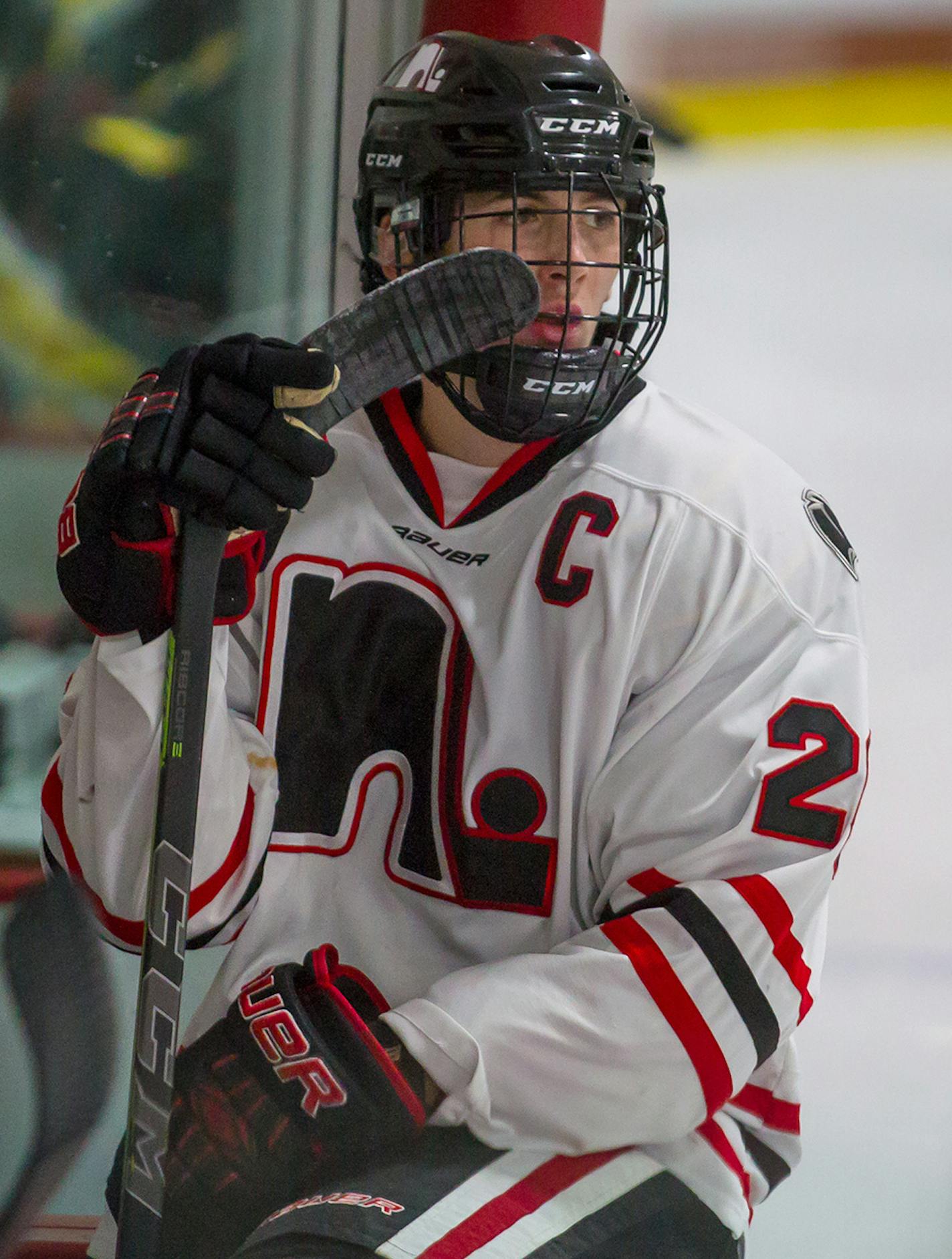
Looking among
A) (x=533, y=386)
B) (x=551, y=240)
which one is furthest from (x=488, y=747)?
(x=551, y=240)

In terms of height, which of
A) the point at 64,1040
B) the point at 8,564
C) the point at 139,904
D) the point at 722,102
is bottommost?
the point at 64,1040

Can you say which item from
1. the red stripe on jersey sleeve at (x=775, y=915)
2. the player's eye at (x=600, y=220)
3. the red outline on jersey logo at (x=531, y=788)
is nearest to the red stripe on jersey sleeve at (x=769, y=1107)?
the red stripe on jersey sleeve at (x=775, y=915)

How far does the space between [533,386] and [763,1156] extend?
23.3 inches

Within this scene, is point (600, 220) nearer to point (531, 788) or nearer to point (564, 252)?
point (564, 252)

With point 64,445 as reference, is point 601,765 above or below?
below

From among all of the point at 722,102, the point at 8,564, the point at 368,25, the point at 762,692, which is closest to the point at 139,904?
the point at 762,692

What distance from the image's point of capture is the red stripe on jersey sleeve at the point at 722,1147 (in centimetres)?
96

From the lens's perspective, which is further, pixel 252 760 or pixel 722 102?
pixel 722 102

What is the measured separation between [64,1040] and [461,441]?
0.69 metres

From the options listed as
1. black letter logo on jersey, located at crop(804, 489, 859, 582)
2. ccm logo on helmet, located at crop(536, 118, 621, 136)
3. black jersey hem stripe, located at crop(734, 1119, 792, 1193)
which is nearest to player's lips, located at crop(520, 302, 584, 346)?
ccm logo on helmet, located at crop(536, 118, 621, 136)

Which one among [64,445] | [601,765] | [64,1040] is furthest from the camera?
[64,445]

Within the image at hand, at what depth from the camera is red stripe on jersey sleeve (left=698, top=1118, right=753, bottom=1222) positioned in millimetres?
956

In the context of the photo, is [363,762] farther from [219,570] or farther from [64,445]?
[64,445]

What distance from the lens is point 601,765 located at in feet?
3.21
